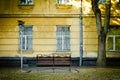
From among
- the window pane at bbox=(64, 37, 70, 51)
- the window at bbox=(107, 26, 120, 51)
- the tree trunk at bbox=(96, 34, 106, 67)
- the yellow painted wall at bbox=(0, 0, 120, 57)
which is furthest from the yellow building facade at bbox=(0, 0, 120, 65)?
the tree trunk at bbox=(96, 34, 106, 67)

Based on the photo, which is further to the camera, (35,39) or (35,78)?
(35,39)

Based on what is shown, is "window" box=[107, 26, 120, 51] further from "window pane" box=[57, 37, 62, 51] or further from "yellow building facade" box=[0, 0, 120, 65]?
"window pane" box=[57, 37, 62, 51]

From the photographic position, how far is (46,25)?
92.0 ft

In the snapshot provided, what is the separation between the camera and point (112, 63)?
27688 millimetres

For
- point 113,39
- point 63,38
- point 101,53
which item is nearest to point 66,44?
point 63,38

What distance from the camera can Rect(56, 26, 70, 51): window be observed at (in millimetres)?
28281

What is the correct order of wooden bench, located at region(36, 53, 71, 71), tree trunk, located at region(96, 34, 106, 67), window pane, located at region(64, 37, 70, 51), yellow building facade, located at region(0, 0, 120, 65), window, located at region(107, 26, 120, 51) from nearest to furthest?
wooden bench, located at region(36, 53, 71, 71) → tree trunk, located at region(96, 34, 106, 67) → yellow building facade, located at region(0, 0, 120, 65) → window, located at region(107, 26, 120, 51) → window pane, located at region(64, 37, 70, 51)

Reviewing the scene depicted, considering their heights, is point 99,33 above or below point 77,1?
below

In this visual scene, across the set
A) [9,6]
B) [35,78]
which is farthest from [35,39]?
[35,78]

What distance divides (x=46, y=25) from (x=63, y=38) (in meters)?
1.66

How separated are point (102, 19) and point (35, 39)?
528 cm

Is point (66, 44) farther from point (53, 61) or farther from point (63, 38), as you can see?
point (53, 61)

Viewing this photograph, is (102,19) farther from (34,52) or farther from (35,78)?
(35,78)

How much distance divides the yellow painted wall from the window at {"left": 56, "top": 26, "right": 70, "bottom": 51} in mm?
356
